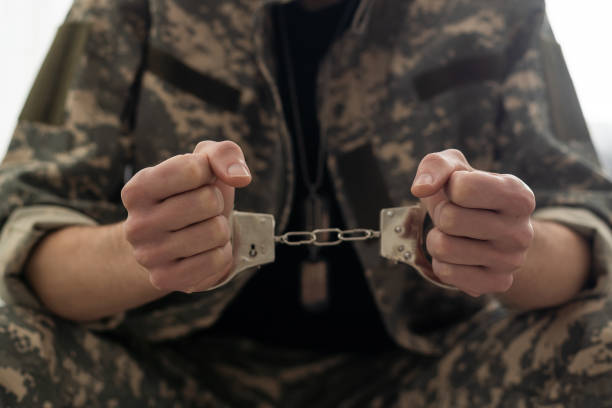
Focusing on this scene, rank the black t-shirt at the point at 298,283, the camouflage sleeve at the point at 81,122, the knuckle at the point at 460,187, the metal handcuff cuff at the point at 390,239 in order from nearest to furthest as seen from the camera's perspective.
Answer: the knuckle at the point at 460,187, the metal handcuff cuff at the point at 390,239, the camouflage sleeve at the point at 81,122, the black t-shirt at the point at 298,283

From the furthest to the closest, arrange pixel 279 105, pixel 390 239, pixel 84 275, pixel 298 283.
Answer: pixel 298 283, pixel 279 105, pixel 84 275, pixel 390 239

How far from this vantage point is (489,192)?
17.4 inches

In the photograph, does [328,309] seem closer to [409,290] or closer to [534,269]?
[409,290]

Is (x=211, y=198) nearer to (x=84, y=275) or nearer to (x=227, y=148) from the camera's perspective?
(x=227, y=148)

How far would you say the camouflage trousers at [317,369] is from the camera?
1.95 ft

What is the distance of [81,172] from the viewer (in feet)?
2.60

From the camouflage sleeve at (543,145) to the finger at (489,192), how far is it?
1.11 feet

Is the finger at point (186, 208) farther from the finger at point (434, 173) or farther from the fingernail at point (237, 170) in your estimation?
the finger at point (434, 173)

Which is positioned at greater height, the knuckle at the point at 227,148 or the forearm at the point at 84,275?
the knuckle at the point at 227,148

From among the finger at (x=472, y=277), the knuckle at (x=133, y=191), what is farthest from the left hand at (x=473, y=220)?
the knuckle at (x=133, y=191)

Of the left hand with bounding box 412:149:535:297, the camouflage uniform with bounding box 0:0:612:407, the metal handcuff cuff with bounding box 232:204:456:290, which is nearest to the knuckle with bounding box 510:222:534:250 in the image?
the left hand with bounding box 412:149:535:297

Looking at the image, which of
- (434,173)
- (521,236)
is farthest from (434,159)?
(521,236)

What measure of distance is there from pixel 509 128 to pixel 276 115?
Answer: 47 cm

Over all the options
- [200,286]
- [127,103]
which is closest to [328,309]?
[200,286]
